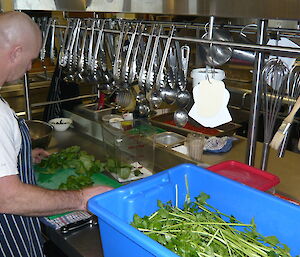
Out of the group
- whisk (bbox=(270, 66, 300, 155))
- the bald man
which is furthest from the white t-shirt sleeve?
whisk (bbox=(270, 66, 300, 155))

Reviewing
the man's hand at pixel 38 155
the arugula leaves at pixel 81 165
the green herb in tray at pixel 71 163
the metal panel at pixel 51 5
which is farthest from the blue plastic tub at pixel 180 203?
the man's hand at pixel 38 155

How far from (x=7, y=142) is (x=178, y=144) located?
3.28ft

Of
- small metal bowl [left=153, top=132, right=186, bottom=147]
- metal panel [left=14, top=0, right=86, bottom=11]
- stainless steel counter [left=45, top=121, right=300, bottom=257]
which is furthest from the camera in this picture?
small metal bowl [left=153, top=132, right=186, bottom=147]

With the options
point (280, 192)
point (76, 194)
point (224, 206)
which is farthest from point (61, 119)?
point (224, 206)

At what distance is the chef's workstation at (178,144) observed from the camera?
0.85 m

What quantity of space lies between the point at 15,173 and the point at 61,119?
1.34m

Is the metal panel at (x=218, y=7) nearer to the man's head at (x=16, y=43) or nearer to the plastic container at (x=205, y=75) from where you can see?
the plastic container at (x=205, y=75)

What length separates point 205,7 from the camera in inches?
40.9

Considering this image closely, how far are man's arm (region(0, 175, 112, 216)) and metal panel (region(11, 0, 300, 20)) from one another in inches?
23.5

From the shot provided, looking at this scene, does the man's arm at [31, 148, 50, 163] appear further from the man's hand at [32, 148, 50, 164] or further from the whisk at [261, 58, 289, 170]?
the whisk at [261, 58, 289, 170]

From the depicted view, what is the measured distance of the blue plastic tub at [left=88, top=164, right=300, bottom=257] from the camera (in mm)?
796

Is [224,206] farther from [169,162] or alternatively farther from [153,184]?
[169,162]

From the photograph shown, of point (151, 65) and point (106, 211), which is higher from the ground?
point (151, 65)

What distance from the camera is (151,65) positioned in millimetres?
1156
